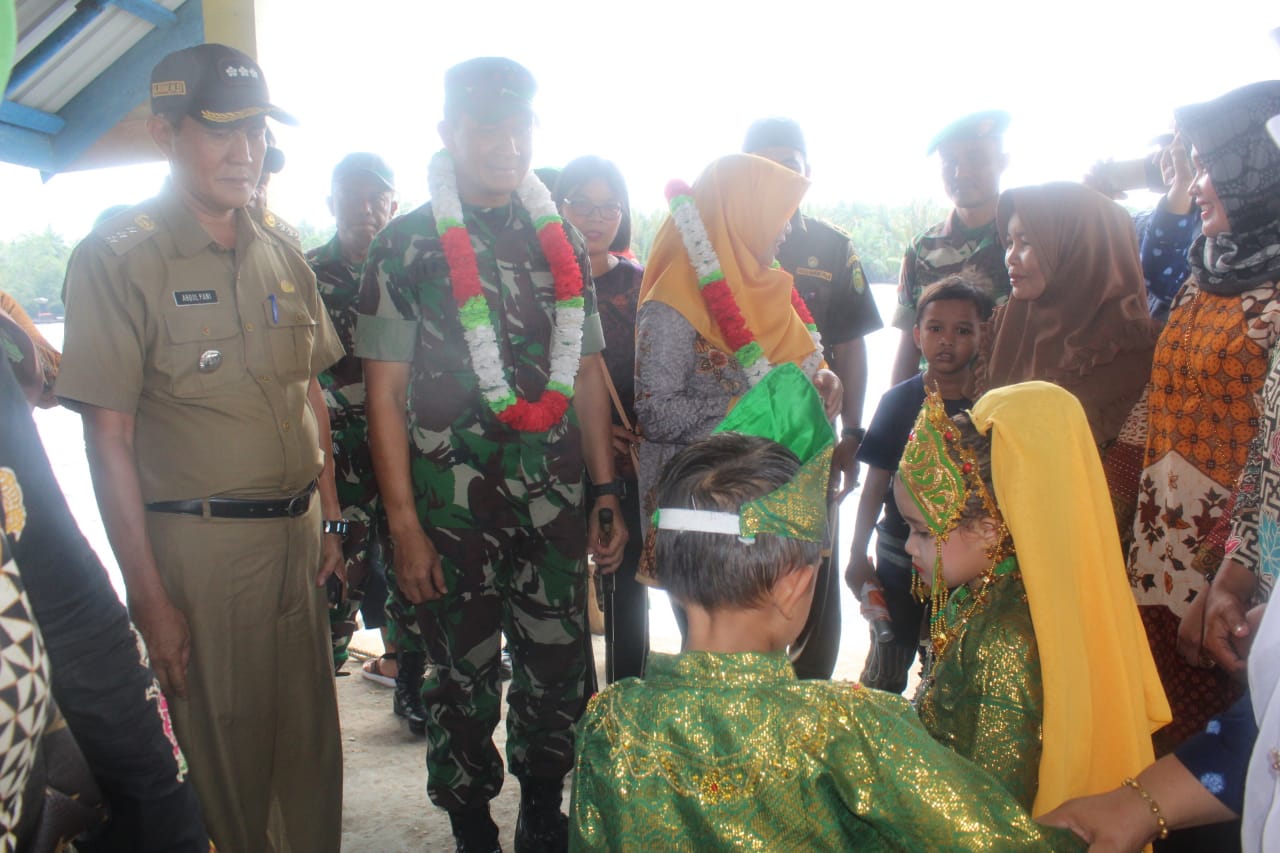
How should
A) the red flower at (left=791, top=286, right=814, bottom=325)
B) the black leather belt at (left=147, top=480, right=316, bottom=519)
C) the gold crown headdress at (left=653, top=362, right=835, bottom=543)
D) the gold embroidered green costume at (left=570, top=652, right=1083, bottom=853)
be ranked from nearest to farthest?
the gold embroidered green costume at (left=570, top=652, right=1083, bottom=853)
the gold crown headdress at (left=653, top=362, right=835, bottom=543)
the black leather belt at (left=147, top=480, right=316, bottom=519)
the red flower at (left=791, top=286, right=814, bottom=325)

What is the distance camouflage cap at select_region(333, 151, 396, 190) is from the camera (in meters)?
3.34

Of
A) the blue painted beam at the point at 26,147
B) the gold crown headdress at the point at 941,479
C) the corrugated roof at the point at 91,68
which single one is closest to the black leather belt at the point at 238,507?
the gold crown headdress at the point at 941,479

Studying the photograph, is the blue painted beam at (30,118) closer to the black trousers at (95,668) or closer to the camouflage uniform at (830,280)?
the camouflage uniform at (830,280)

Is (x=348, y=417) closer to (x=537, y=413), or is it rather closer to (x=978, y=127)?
(x=537, y=413)

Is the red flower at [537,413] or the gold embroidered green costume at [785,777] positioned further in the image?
the red flower at [537,413]

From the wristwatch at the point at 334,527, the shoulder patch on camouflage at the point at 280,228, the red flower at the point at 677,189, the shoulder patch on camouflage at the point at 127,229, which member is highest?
the red flower at the point at 677,189

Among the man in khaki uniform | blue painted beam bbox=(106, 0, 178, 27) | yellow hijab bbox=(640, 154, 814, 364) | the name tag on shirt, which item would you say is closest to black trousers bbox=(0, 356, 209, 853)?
the man in khaki uniform

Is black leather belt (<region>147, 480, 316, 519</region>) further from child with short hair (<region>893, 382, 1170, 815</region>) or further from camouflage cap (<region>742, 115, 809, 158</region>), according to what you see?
camouflage cap (<region>742, 115, 809, 158</region>)

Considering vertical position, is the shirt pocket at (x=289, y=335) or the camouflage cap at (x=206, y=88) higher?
the camouflage cap at (x=206, y=88)

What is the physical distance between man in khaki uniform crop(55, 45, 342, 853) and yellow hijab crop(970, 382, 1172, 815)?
5.53 feet

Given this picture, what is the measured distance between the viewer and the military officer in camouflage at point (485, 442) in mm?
2201

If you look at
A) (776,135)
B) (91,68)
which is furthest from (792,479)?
(91,68)

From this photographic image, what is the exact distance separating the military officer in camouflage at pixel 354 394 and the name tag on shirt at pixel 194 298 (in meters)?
1.15

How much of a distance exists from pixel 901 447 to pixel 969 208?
123 centimetres
